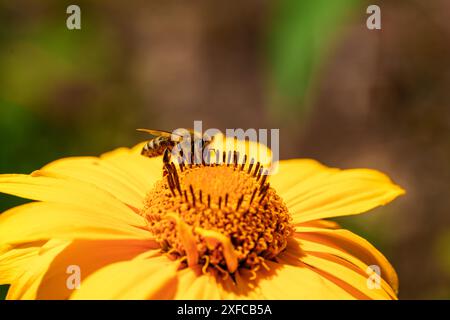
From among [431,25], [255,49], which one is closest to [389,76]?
[431,25]

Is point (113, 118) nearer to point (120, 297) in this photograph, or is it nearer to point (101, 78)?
point (101, 78)

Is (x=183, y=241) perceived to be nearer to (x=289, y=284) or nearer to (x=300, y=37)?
(x=289, y=284)

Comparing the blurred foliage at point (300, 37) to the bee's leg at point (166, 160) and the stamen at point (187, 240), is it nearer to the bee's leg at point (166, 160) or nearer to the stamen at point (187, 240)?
the bee's leg at point (166, 160)

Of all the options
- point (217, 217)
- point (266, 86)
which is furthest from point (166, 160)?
point (266, 86)

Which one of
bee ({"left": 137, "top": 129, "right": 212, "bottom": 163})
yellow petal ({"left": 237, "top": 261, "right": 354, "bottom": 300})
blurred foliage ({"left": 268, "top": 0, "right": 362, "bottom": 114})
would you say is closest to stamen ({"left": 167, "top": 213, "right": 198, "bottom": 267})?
yellow petal ({"left": 237, "top": 261, "right": 354, "bottom": 300})

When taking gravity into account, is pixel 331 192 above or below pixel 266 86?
below

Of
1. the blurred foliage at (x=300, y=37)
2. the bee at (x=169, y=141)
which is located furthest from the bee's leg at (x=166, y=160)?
the blurred foliage at (x=300, y=37)

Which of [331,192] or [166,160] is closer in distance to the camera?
[166,160]
